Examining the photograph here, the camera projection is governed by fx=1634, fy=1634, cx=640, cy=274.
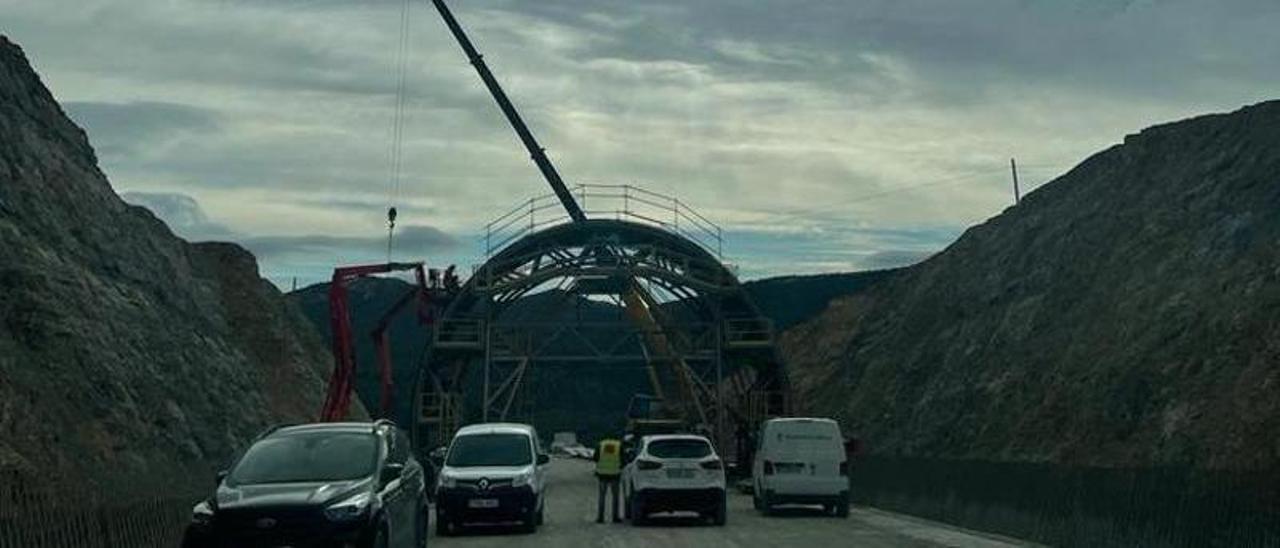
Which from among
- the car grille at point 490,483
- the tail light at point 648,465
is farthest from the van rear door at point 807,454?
the car grille at point 490,483

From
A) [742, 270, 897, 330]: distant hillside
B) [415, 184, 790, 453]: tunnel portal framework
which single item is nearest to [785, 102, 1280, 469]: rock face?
[415, 184, 790, 453]: tunnel portal framework

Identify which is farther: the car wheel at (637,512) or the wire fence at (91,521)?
the car wheel at (637,512)

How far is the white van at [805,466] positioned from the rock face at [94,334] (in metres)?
11.5

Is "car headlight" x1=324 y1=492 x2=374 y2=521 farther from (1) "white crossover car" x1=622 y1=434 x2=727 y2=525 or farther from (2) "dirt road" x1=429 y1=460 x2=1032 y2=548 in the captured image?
(1) "white crossover car" x1=622 y1=434 x2=727 y2=525

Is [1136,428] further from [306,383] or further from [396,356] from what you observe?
Answer: [396,356]

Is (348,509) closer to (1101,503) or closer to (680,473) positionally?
(1101,503)

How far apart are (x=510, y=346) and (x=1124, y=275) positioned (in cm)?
2284

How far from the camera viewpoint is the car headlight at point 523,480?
2777 centimetres

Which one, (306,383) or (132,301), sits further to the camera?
(306,383)

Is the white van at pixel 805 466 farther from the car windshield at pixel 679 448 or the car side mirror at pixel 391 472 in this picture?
the car side mirror at pixel 391 472

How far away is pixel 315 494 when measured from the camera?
55.0ft

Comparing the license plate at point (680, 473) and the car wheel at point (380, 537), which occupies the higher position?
Answer: the license plate at point (680, 473)

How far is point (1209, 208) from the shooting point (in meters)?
49.9

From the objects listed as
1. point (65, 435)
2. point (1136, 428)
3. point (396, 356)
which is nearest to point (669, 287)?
point (1136, 428)
